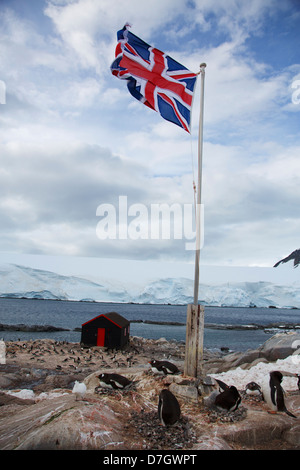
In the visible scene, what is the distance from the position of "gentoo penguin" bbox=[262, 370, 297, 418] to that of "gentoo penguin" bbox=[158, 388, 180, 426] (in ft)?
8.80

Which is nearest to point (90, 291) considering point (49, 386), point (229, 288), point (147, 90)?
point (229, 288)

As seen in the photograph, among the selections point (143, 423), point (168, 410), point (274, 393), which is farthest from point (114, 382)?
point (274, 393)

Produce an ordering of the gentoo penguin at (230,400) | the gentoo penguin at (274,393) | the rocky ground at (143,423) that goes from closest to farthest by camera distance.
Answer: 1. the rocky ground at (143,423)
2. the gentoo penguin at (230,400)
3. the gentoo penguin at (274,393)

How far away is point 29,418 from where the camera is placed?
6.92 meters

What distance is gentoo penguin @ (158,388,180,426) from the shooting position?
6.81 m

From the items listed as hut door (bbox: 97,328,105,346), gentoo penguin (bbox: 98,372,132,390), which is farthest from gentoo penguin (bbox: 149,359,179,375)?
hut door (bbox: 97,328,105,346)

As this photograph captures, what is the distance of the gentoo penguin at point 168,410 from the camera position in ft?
22.3

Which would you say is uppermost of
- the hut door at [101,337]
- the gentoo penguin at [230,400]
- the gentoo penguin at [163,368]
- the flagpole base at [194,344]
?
the flagpole base at [194,344]

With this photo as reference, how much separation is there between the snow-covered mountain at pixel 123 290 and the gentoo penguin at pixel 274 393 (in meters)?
127

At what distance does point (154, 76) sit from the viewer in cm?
1041

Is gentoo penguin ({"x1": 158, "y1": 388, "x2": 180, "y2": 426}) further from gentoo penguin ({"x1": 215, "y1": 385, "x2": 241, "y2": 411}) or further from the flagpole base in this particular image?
the flagpole base

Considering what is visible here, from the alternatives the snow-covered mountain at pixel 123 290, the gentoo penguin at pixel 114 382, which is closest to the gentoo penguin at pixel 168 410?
the gentoo penguin at pixel 114 382

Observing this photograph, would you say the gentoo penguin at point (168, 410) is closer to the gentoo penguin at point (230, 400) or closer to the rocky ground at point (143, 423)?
the rocky ground at point (143, 423)

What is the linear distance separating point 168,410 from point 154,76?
9393 mm
